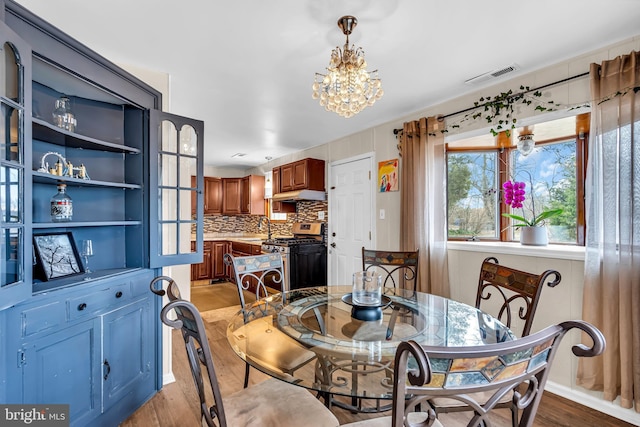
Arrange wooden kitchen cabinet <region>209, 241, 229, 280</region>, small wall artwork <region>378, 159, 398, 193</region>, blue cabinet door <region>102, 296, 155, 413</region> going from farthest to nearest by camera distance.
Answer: wooden kitchen cabinet <region>209, 241, 229, 280</region> < small wall artwork <region>378, 159, 398, 193</region> < blue cabinet door <region>102, 296, 155, 413</region>

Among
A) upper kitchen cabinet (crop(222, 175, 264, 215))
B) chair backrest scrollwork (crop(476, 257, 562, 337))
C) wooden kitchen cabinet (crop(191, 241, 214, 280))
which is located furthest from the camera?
upper kitchen cabinet (crop(222, 175, 264, 215))

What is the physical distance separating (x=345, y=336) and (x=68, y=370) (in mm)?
1450

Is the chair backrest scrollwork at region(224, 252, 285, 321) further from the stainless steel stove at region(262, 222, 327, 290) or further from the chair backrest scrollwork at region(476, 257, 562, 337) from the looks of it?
the stainless steel stove at region(262, 222, 327, 290)

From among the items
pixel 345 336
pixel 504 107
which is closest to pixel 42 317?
pixel 345 336

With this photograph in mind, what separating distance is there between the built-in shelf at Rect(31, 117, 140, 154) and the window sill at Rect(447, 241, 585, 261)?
2825mm

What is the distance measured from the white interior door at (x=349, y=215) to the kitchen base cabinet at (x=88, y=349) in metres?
2.54

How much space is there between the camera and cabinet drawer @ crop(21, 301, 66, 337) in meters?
1.33

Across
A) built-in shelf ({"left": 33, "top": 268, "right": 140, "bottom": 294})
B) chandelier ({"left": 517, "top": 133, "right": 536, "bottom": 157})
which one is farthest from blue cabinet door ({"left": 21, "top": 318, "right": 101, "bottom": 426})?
chandelier ({"left": 517, "top": 133, "right": 536, "bottom": 157})

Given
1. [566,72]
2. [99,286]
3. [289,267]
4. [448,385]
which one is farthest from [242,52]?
[289,267]

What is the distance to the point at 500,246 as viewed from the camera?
8.18 feet

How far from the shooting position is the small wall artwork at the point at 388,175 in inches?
133

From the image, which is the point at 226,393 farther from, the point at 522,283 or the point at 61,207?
→ the point at 522,283

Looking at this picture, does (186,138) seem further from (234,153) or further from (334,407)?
(234,153)

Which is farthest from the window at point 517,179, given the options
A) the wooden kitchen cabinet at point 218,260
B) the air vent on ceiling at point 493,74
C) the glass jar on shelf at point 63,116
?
the wooden kitchen cabinet at point 218,260
